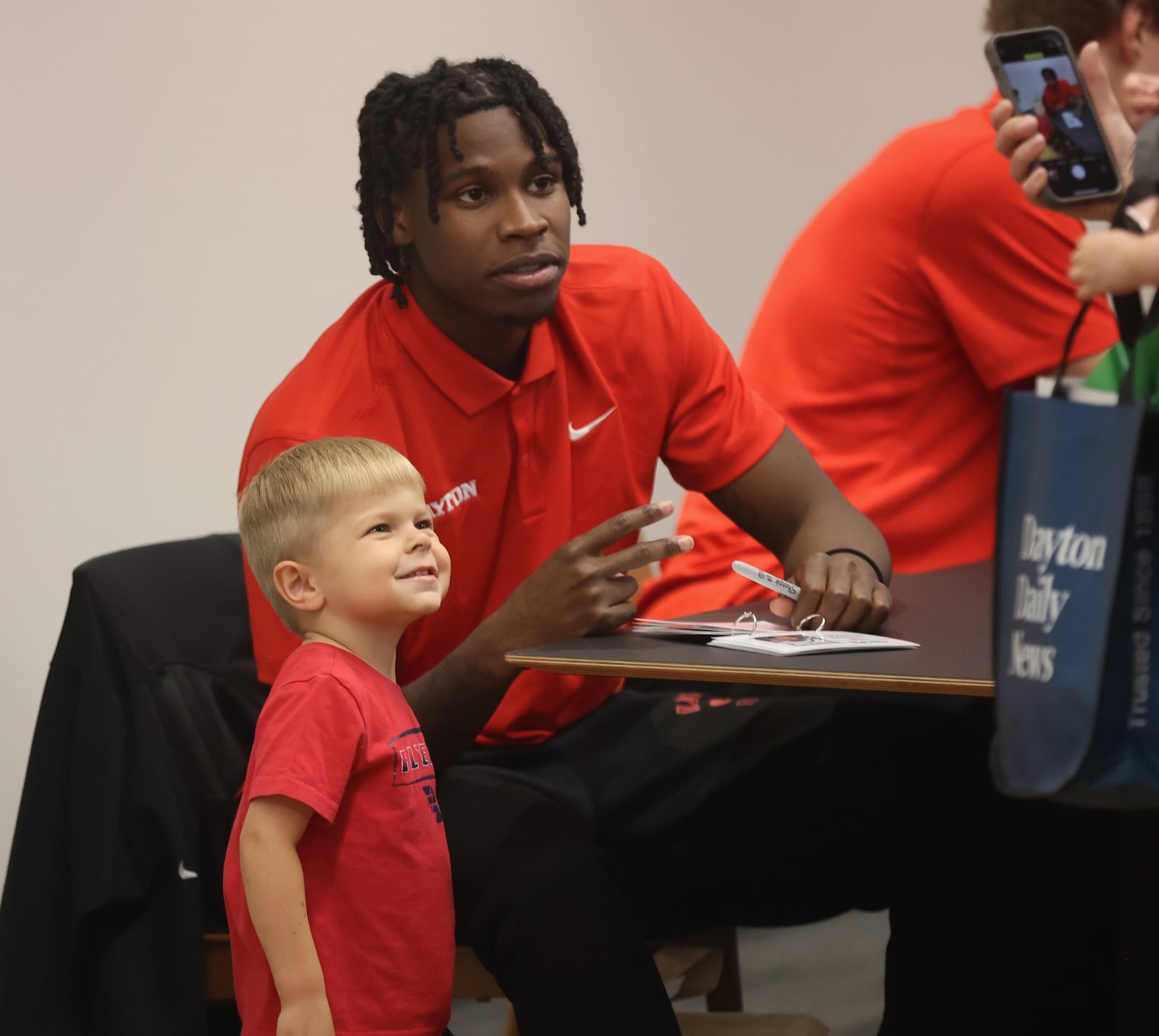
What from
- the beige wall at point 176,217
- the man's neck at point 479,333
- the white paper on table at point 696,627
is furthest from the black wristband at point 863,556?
the beige wall at point 176,217

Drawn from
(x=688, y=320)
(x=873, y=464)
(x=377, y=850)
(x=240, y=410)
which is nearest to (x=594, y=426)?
(x=688, y=320)

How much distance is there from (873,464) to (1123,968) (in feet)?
2.87

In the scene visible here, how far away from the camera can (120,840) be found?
146 centimetres

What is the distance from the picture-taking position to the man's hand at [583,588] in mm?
1408

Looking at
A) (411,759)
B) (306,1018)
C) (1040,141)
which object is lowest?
(306,1018)

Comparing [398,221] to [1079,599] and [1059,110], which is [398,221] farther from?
[1079,599]

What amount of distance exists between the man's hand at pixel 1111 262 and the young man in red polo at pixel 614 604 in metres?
0.55

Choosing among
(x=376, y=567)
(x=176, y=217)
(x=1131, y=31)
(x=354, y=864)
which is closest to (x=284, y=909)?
(x=354, y=864)

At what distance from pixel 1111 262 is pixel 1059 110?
0.63 meters

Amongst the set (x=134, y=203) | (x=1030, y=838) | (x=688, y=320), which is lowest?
(x=1030, y=838)

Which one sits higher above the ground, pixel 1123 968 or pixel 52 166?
pixel 52 166

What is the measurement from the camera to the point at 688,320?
1.81m

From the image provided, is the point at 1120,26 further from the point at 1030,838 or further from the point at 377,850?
the point at 377,850

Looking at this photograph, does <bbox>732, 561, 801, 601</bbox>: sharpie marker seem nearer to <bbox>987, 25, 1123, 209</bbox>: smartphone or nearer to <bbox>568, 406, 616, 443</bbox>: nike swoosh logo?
<bbox>568, 406, 616, 443</bbox>: nike swoosh logo
